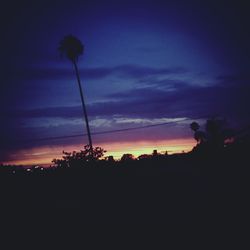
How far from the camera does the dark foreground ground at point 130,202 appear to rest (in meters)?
11.9

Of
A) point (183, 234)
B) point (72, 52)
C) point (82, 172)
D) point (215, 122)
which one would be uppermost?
point (72, 52)

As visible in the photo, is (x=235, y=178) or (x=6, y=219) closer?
(x=6, y=219)

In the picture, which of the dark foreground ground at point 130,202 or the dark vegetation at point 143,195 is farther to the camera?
the dark vegetation at point 143,195

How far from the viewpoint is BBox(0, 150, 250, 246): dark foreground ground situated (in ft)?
39.0

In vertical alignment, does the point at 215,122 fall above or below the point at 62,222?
above

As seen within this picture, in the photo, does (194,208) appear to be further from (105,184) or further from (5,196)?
(5,196)

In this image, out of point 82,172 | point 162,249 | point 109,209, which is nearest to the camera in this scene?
point 162,249

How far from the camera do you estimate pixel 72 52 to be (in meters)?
34.5

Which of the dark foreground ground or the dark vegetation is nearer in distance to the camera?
the dark foreground ground

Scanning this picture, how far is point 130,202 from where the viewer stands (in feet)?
50.6

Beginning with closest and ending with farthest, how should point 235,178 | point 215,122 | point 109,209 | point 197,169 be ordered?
point 109,209
point 235,178
point 197,169
point 215,122

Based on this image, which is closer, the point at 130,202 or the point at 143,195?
the point at 130,202

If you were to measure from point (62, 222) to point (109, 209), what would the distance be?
2648 mm

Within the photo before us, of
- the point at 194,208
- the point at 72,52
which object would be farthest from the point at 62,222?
the point at 72,52
